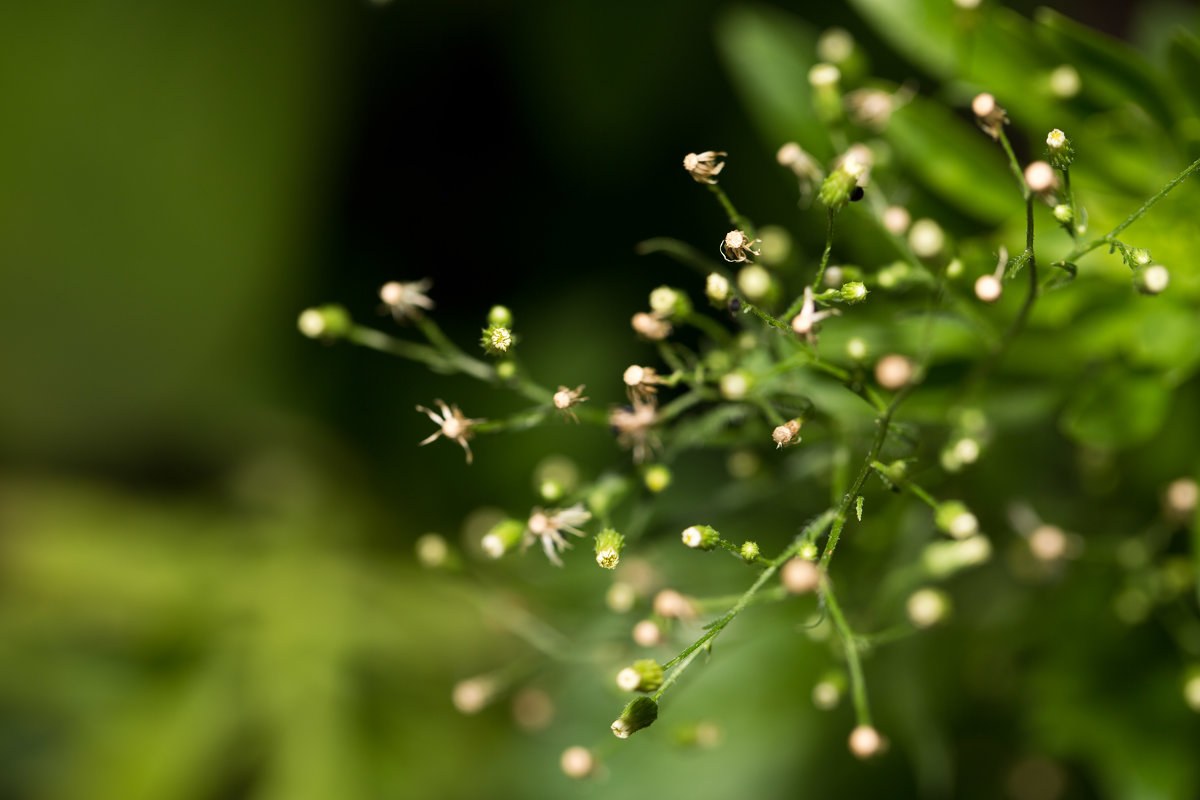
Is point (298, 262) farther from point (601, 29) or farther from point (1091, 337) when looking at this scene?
point (1091, 337)

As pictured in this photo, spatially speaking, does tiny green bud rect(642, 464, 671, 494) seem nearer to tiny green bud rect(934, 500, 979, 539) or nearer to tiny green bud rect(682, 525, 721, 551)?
tiny green bud rect(682, 525, 721, 551)

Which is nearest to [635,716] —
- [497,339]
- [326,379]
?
[497,339]

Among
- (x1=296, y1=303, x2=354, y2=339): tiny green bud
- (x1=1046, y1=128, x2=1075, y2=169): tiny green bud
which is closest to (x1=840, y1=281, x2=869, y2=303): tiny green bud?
(x1=1046, y1=128, x2=1075, y2=169): tiny green bud

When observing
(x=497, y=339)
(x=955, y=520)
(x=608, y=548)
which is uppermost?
(x=497, y=339)

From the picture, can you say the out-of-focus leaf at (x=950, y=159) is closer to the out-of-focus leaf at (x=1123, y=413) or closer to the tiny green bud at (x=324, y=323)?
the out-of-focus leaf at (x=1123, y=413)

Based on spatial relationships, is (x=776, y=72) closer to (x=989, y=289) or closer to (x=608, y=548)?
(x=989, y=289)
